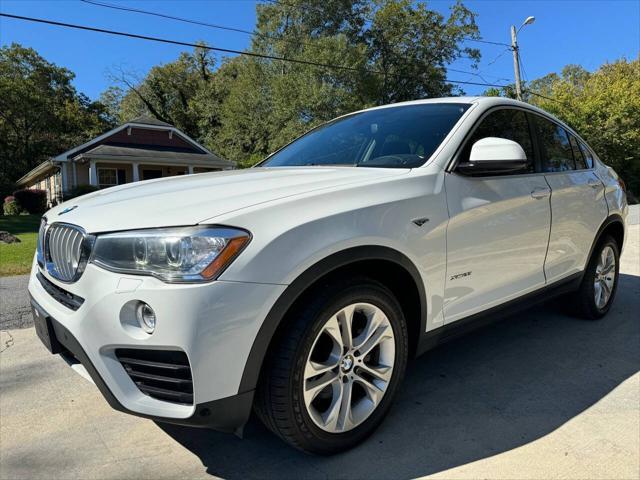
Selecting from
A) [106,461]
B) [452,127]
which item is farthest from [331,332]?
[452,127]

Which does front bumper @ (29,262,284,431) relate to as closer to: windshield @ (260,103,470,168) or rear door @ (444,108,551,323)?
rear door @ (444,108,551,323)

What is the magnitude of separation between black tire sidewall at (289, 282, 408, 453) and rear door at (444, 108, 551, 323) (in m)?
0.35

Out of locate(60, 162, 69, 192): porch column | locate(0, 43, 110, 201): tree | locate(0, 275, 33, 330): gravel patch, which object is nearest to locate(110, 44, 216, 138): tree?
locate(0, 43, 110, 201): tree

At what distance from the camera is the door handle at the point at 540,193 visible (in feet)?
10.0

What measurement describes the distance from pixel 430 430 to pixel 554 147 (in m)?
2.35

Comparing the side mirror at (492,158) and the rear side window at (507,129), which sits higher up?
the rear side window at (507,129)

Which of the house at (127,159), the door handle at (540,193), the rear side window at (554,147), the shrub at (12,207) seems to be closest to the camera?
the door handle at (540,193)

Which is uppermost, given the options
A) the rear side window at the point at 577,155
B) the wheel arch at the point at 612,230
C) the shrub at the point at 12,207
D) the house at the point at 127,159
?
the house at the point at 127,159

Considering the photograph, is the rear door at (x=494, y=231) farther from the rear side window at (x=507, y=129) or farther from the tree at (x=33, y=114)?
the tree at (x=33, y=114)

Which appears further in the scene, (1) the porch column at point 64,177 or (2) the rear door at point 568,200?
(1) the porch column at point 64,177

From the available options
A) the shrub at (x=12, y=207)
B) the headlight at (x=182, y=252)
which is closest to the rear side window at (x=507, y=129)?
the headlight at (x=182, y=252)

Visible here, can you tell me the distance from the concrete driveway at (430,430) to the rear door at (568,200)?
69 centimetres

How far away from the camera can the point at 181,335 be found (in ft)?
5.65

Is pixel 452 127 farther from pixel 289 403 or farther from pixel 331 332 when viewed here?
pixel 289 403
